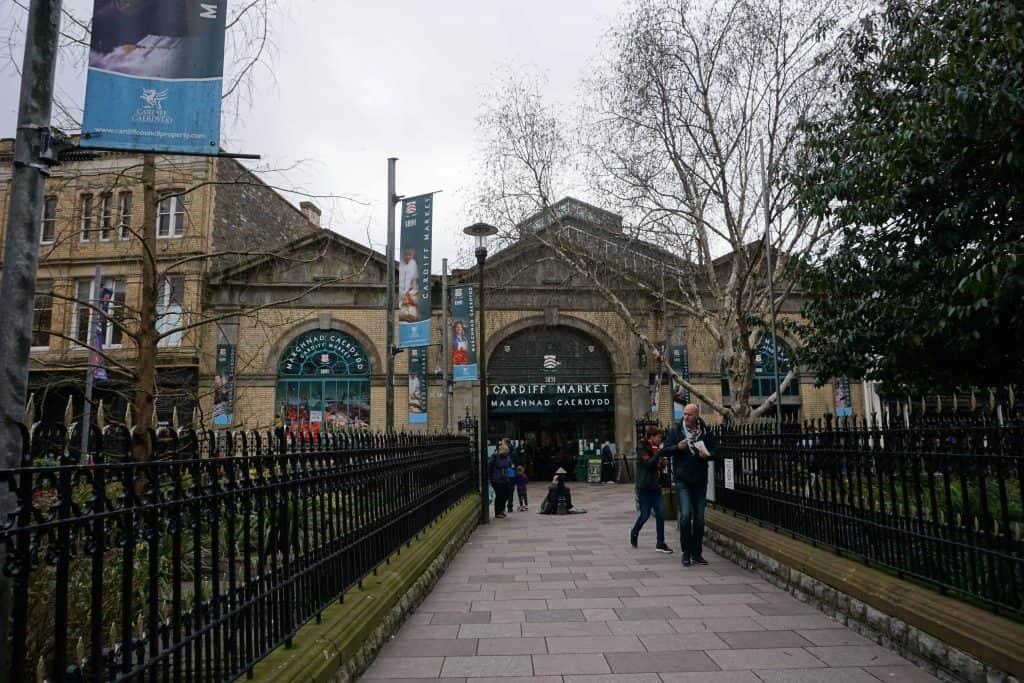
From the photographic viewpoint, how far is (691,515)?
8945 millimetres

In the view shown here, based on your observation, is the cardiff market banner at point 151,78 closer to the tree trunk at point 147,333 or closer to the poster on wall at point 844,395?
the tree trunk at point 147,333

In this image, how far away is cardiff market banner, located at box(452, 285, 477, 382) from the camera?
21562 millimetres

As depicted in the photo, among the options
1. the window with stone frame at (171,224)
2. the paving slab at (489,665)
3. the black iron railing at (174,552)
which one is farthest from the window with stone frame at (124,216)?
the paving slab at (489,665)

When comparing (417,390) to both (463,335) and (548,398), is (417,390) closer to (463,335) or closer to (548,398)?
(463,335)

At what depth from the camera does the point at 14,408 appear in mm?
3062

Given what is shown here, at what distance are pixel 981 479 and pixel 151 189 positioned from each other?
814 cm

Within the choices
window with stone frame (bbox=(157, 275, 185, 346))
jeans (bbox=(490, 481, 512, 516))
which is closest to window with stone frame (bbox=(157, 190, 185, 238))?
window with stone frame (bbox=(157, 275, 185, 346))

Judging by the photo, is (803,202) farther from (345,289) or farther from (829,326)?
(345,289)

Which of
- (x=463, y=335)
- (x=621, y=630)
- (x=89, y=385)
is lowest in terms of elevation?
(x=621, y=630)

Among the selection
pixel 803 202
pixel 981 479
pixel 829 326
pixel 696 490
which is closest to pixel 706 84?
pixel 803 202

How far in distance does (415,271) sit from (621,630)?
11144mm

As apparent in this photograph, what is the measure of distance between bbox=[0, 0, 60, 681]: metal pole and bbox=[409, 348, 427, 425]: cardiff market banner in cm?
2128

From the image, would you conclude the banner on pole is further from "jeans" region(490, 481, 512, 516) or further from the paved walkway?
"jeans" region(490, 481, 512, 516)

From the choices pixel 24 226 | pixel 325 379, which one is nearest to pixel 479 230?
pixel 24 226
